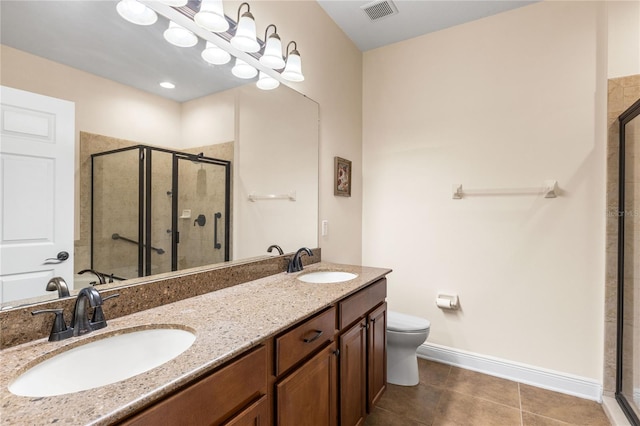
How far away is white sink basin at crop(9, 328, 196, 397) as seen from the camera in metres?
0.74

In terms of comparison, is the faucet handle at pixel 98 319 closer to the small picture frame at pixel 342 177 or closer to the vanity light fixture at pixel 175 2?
the vanity light fixture at pixel 175 2

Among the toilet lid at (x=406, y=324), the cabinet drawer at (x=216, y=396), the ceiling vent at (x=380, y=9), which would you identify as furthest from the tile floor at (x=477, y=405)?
the ceiling vent at (x=380, y=9)

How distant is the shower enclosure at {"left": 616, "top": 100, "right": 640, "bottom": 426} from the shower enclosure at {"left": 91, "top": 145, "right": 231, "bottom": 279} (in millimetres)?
2292

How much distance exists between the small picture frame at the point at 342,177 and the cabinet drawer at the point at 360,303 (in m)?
0.88

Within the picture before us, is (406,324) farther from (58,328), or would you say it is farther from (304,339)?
(58,328)

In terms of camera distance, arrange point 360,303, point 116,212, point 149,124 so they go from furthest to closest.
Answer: point 360,303
point 149,124
point 116,212

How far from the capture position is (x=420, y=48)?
8.59 ft

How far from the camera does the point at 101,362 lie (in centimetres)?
88

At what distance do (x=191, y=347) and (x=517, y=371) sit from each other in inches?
95.4

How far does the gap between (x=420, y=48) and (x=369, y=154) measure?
98 cm

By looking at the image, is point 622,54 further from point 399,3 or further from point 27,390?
point 27,390

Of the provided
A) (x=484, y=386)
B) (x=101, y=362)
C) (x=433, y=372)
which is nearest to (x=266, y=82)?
(x=101, y=362)

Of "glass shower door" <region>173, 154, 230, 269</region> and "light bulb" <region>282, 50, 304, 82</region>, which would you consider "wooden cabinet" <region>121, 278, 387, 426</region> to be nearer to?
"glass shower door" <region>173, 154, 230, 269</region>

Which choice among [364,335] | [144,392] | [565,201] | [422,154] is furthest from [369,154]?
[144,392]
